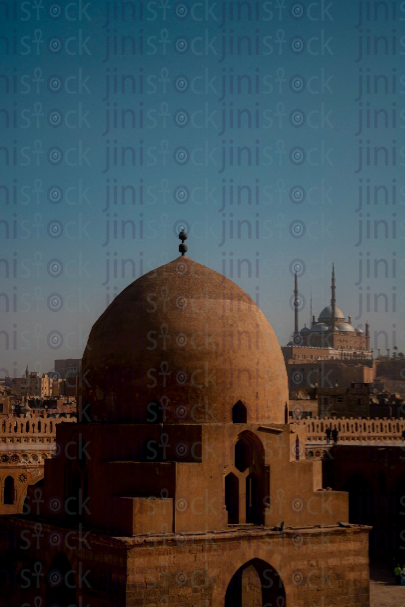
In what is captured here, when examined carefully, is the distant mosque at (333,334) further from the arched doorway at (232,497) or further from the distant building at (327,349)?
the arched doorway at (232,497)

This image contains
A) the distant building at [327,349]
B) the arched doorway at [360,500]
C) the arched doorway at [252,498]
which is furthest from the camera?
the distant building at [327,349]

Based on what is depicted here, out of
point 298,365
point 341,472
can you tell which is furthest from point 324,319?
point 341,472

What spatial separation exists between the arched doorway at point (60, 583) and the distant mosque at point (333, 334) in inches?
3125

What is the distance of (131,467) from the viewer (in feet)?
43.5

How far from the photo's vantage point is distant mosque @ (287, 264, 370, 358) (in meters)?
96.9

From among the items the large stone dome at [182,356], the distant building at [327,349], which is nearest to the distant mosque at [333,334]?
the distant building at [327,349]

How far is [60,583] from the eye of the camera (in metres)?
14.2

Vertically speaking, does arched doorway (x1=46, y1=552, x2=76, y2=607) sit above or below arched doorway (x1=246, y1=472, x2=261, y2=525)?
below

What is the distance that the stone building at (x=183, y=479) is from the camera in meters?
12.7

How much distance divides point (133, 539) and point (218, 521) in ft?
4.89

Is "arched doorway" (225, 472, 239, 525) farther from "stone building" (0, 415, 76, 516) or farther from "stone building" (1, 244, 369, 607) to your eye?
"stone building" (0, 415, 76, 516)

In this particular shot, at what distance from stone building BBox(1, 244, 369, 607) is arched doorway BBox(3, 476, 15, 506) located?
7406 millimetres

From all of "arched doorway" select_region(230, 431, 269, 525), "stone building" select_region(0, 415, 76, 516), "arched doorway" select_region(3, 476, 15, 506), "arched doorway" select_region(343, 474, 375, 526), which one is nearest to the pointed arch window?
"arched doorway" select_region(230, 431, 269, 525)

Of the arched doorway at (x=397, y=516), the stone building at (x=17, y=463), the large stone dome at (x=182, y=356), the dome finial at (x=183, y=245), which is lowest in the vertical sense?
the arched doorway at (x=397, y=516)
